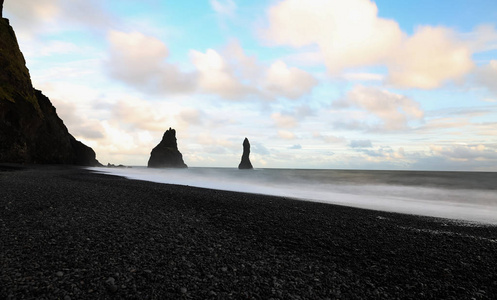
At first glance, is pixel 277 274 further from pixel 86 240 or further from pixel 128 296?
pixel 86 240

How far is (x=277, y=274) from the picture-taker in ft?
20.3

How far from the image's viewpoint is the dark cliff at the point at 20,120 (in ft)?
151

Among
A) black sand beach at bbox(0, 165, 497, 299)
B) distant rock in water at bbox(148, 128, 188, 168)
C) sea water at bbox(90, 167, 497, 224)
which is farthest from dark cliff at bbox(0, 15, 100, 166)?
distant rock in water at bbox(148, 128, 188, 168)

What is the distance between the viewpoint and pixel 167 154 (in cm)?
17975

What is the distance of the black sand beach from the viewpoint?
5.29 metres

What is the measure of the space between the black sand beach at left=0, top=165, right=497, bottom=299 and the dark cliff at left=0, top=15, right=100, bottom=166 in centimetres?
4584

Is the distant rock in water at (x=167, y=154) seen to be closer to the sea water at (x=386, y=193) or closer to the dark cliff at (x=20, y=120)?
the dark cliff at (x=20, y=120)

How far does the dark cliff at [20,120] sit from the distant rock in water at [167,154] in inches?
4338

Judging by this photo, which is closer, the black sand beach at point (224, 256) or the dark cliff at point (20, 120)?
the black sand beach at point (224, 256)

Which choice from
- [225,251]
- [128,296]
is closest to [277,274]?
[225,251]

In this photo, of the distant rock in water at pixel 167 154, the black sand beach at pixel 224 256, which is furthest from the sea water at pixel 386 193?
the distant rock in water at pixel 167 154

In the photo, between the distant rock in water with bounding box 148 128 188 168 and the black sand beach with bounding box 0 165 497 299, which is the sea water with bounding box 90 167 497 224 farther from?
the distant rock in water with bounding box 148 128 188 168

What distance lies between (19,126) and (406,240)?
62.0m

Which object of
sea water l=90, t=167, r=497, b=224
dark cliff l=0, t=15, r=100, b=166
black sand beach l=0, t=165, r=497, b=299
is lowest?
black sand beach l=0, t=165, r=497, b=299
